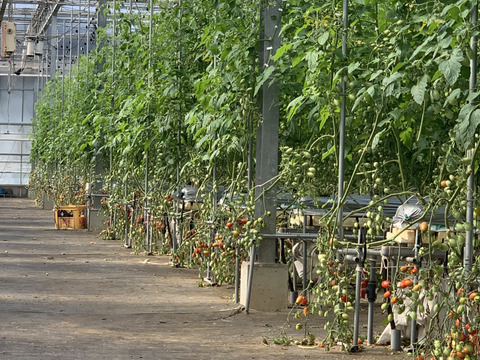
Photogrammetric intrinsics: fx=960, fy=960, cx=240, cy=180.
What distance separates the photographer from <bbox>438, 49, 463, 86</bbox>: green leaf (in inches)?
167

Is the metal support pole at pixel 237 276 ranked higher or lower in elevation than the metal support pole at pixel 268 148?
lower

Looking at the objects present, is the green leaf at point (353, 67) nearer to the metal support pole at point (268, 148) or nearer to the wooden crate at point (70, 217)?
the metal support pole at point (268, 148)

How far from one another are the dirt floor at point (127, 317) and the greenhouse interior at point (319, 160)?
0.22m

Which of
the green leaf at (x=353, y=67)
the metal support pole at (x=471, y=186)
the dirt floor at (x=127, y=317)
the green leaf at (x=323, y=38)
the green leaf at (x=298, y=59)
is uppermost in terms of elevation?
the green leaf at (x=323, y=38)

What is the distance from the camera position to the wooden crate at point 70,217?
18.9 metres

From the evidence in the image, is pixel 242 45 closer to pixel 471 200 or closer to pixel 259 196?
pixel 259 196

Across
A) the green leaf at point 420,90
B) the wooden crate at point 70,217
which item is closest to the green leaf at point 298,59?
the green leaf at point 420,90

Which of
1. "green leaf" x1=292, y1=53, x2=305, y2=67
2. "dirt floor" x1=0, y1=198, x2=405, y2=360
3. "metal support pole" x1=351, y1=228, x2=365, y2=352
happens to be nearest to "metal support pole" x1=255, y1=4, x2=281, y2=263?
"dirt floor" x1=0, y1=198, x2=405, y2=360

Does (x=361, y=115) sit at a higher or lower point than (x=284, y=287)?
higher

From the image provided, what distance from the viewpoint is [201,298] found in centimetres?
837

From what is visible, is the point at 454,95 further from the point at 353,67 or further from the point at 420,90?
the point at 353,67

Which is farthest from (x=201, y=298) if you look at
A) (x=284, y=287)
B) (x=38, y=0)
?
(x=38, y=0)

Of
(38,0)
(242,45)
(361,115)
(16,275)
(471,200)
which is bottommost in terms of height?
(16,275)

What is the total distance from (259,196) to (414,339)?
6.84ft
